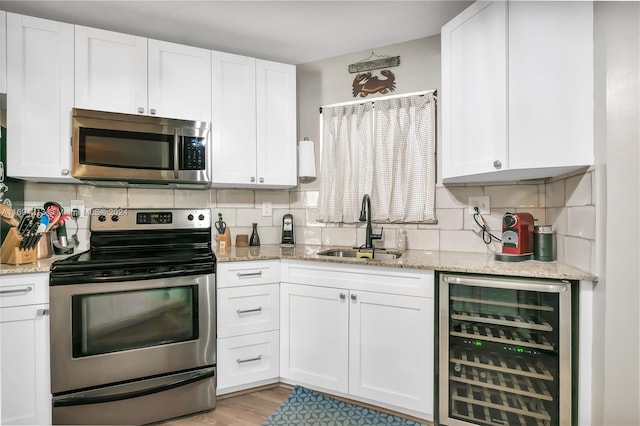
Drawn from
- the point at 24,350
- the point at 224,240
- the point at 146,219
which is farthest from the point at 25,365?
the point at 224,240

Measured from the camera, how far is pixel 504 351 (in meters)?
1.62

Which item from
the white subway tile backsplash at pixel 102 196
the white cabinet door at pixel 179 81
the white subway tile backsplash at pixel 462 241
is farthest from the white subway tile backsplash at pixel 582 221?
the white subway tile backsplash at pixel 102 196

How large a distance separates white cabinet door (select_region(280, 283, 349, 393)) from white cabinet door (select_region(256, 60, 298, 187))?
88cm

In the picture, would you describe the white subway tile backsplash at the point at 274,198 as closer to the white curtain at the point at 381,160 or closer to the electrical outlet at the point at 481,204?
the white curtain at the point at 381,160

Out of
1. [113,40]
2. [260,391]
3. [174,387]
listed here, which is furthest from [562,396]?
[113,40]

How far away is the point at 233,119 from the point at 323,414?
2020mm

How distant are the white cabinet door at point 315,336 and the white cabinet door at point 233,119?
0.90m

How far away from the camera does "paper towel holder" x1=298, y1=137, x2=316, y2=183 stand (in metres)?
2.70

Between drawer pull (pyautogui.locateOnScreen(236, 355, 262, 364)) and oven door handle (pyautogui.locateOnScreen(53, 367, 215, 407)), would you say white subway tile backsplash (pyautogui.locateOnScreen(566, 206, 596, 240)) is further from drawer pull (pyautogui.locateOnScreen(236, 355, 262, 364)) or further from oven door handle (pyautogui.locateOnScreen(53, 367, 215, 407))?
oven door handle (pyautogui.locateOnScreen(53, 367, 215, 407))

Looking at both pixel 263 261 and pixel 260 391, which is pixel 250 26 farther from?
pixel 260 391

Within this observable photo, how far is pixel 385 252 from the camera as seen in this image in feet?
7.61

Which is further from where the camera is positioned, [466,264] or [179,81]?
[179,81]

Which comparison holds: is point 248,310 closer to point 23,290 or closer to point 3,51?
point 23,290

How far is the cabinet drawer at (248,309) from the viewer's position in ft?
6.63
